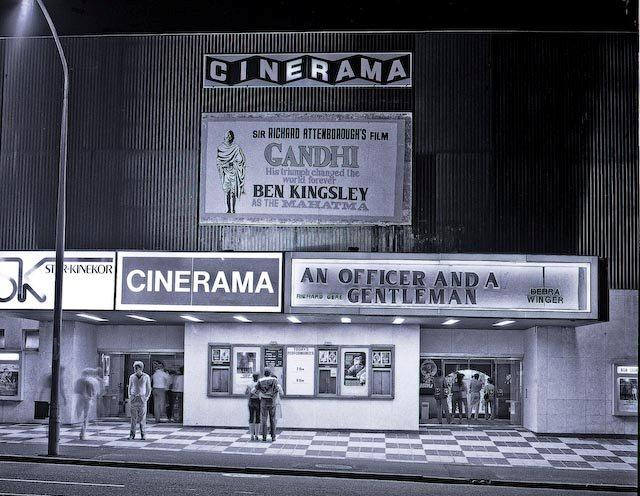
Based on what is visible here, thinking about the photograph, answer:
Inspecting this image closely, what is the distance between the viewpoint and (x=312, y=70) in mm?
25219

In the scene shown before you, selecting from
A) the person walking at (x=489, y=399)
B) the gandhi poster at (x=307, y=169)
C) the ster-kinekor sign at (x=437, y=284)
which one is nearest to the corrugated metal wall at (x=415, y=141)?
the gandhi poster at (x=307, y=169)

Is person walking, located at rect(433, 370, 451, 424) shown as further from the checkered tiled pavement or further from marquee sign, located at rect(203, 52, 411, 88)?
marquee sign, located at rect(203, 52, 411, 88)

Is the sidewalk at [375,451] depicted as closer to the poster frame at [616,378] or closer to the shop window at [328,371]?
the poster frame at [616,378]

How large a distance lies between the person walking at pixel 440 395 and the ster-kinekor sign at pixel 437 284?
500cm

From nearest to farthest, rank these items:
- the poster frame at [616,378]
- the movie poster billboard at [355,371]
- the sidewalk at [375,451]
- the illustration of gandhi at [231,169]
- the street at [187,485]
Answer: the street at [187,485] < the sidewalk at [375,451] < the poster frame at [616,378] < the illustration of gandhi at [231,169] < the movie poster billboard at [355,371]

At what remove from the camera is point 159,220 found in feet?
82.7

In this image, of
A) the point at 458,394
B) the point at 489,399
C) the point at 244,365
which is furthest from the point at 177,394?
the point at 489,399

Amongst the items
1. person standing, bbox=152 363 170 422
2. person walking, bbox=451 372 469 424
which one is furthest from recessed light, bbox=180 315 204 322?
person walking, bbox=451 372 469 424

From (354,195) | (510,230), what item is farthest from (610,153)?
(354,195)

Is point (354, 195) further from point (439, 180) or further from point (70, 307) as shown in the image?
point (70, 307)

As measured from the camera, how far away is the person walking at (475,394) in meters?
26.1

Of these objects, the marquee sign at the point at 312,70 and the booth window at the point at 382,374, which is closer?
the booth window at the point at 382,374

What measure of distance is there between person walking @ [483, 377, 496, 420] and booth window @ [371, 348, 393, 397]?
3.45 meters

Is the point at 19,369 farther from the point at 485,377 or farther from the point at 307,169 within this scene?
the point at 485,377
